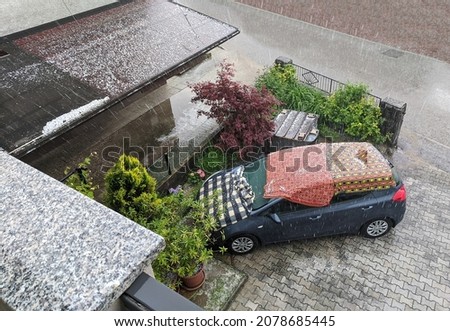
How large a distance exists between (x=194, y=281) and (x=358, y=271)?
9.33 feet

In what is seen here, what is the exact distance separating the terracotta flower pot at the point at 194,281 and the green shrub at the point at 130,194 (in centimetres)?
113

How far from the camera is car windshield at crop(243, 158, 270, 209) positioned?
22.2 feet

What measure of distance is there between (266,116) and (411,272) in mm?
4242

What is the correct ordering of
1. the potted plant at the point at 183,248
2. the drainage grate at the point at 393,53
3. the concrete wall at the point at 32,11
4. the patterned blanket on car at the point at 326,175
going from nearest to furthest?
the potted plant at the point at 183,248, the patterned blanket on car at the point at 326,175, the concrete wall at the point at 32,11, the drainage grate at the point at 393,53

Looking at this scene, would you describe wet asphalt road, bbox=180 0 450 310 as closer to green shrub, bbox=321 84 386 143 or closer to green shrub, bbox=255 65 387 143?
green shrub, bbox=321 84 386 143

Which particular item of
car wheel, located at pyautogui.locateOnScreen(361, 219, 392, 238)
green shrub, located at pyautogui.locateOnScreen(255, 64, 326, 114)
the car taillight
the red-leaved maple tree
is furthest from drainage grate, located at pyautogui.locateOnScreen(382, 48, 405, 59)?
car wheel, located at pyautogui.locateOnScreen(361, 219, 392, 238)

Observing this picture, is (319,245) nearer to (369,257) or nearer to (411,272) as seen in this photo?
(369,257)

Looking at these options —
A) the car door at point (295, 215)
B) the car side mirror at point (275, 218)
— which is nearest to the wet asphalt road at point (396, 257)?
the car door at point (295, 215)

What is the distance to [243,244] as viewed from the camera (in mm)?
6914

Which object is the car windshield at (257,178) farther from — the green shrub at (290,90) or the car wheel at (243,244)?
the green shrub at (290,90)

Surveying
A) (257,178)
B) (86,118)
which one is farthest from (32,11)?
(257,178)

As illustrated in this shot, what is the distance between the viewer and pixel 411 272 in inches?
262

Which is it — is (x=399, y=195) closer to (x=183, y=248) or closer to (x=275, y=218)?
(x=275, y=218)

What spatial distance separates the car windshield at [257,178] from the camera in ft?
22.2
